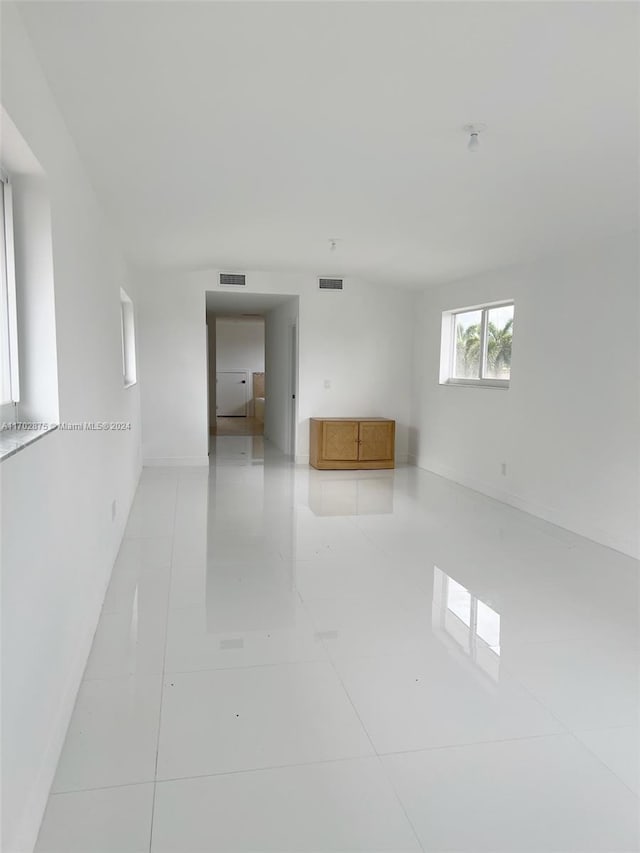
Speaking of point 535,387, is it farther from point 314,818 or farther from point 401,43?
point 314,818

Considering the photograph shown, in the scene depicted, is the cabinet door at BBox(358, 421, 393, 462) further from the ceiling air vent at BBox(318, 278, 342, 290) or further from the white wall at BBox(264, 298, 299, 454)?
the ceiling air vent at BBox(318, 278, 342, 290)

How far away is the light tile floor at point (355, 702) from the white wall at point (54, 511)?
193 mm

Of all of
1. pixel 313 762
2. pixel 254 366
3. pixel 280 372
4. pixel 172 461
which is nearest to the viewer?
pixel 313 762

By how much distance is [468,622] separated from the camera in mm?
2943

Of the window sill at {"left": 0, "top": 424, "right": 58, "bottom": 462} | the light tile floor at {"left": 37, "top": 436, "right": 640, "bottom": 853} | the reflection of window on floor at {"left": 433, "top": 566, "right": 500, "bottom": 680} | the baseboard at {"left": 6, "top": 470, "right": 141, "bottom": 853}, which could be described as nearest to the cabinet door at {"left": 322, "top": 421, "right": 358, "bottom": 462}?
the light tile floor at {"left": 37, "top": 436, "right": 640, "bottom": 853}

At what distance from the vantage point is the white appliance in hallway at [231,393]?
13977 millimetres

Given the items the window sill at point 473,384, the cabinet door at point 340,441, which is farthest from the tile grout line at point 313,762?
the cabinet door at point 340,441

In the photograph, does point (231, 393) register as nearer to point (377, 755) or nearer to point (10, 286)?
point (10, 286)

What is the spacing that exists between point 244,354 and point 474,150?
11.9 metres

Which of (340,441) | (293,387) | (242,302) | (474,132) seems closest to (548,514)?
(340,441)

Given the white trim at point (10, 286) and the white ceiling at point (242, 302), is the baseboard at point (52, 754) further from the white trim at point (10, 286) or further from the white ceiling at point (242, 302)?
the white ceiling at point (242, 302)

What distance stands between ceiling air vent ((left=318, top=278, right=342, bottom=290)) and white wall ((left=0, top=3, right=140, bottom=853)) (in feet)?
13.6

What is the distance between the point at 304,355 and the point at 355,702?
18.5 ft

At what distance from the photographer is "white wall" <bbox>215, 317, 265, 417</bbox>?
14.0m
